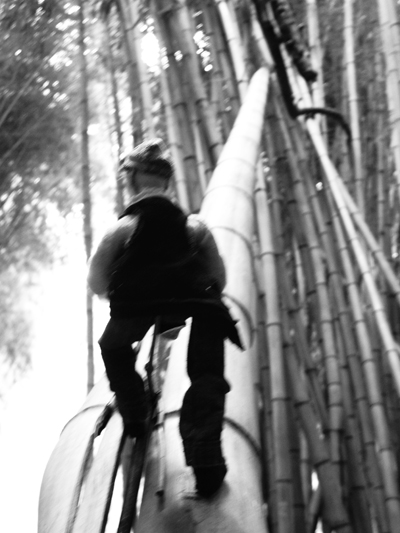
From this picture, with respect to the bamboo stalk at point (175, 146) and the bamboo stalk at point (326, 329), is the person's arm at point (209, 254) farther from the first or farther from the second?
the bamboo stalk at point (326, 329)

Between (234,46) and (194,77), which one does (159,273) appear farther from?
(234,46)

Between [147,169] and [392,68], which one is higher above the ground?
[392,68]

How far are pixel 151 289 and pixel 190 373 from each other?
0.10 metres

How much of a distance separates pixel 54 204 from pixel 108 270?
304cm

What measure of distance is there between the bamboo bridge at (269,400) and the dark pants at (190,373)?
4cm

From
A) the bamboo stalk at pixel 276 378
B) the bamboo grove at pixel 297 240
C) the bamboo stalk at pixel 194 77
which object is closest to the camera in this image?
the bamboo stalk at pixel 276 378

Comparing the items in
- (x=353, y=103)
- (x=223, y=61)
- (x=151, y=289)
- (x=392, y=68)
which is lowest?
(x=151, y=289)

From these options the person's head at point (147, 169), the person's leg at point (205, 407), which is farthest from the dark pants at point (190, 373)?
the person's head at point (147, 169)

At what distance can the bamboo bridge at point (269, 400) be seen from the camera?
2.14 feet

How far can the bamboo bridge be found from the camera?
2.14 feet

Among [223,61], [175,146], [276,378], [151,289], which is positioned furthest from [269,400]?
[223,61]

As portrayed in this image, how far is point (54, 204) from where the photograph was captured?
12.1 ft

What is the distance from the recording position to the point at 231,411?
0.75m

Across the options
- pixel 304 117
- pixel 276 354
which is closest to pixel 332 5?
pixel 304 117
